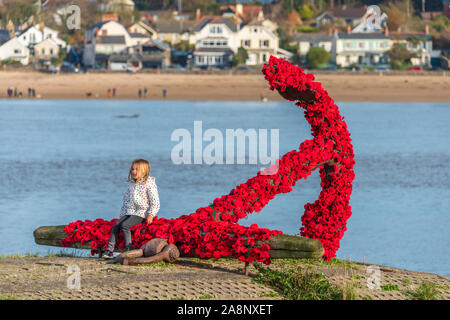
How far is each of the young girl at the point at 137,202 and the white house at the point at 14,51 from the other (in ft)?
363

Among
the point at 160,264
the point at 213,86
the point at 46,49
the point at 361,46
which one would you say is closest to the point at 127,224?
the point at 160,264

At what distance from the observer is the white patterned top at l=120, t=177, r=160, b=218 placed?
14633 mm

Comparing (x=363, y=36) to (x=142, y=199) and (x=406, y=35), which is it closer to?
(x=406, y=35)

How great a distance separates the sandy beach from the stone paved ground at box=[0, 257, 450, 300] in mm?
73442

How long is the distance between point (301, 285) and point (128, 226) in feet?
10.2

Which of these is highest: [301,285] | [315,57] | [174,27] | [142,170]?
[174,27]

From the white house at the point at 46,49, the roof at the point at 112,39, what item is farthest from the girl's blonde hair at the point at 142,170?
the roof at the point at 112,39

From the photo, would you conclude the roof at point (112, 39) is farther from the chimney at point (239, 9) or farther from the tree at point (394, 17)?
the tree at point (394, 17)

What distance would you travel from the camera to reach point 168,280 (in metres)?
13.5

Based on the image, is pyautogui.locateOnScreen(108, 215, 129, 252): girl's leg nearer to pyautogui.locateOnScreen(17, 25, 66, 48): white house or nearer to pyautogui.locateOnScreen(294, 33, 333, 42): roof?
pyautogui.locateOnScreen(294, 33, 333, 42): roof

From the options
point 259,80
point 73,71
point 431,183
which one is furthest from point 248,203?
point 73,71

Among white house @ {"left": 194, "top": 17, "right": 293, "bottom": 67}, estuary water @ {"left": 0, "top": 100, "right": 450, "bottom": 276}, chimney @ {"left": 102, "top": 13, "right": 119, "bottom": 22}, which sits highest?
chimney @ {"left": 102, "top": 13, "right": 119, "bottom": 22}

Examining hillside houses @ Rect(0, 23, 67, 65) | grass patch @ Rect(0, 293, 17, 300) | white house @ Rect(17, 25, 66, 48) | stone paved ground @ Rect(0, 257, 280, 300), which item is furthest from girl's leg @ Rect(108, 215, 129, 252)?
white house @ Rect(17, 25, 66, 48)

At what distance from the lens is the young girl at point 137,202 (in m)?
14.6
